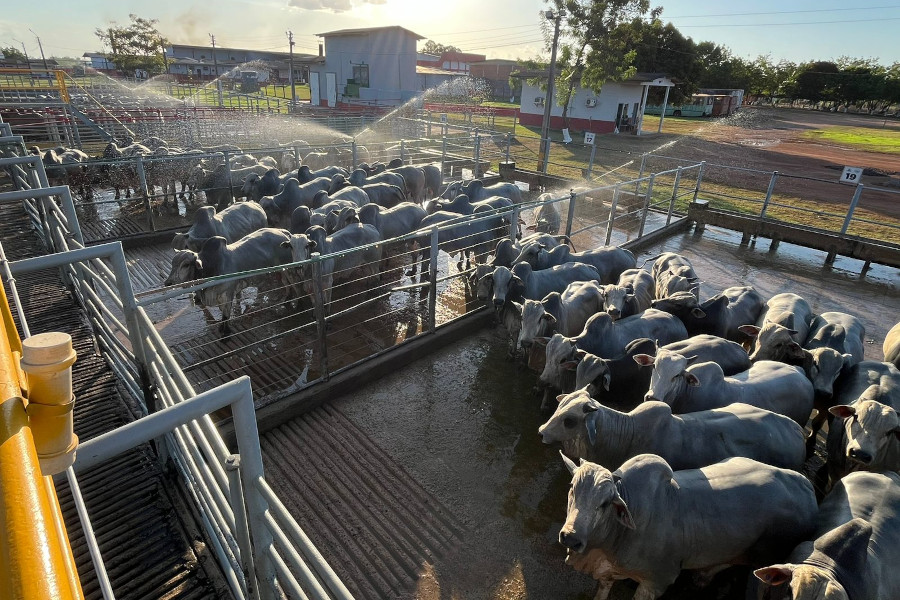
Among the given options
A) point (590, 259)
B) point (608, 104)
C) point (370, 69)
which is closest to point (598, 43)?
Result: point (608, 104)

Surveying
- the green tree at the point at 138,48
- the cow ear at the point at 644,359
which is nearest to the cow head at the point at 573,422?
the cow ear at the point at 644,359

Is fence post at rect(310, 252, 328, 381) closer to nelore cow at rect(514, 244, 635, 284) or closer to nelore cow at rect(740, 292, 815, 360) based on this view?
nelore cow at rect(514, 244, 635, 284)

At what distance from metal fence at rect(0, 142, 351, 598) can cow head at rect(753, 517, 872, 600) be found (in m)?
2.65

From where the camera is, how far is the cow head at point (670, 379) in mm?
4863

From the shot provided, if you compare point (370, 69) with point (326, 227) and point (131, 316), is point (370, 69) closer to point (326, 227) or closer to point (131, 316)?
point (326, 227)

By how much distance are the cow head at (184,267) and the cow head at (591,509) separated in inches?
231

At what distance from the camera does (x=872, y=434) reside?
4.39 metres

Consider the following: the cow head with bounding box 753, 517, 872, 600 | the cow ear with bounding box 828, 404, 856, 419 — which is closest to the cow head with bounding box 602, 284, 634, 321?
the cow ear with bounding box 828, 404, 856, 419

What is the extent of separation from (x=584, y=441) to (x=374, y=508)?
6.25 feet

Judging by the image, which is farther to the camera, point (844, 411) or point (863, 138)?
point (863, 138)

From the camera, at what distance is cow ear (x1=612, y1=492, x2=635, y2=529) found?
3.35 m

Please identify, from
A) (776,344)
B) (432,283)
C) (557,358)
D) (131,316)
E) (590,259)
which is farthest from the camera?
(590,259)

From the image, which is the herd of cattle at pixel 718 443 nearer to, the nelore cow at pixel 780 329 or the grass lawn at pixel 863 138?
the nelore cow at pixel 780 329

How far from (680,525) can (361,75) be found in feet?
133
